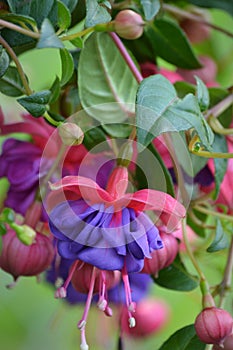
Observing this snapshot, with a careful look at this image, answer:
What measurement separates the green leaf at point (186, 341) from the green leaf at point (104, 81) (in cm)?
20

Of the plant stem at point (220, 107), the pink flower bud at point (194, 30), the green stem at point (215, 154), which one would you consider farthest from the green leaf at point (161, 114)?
the pink flower bud at point (194, 30)

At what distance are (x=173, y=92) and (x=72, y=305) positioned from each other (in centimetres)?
39

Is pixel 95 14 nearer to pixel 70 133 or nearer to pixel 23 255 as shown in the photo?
pixel 70 133

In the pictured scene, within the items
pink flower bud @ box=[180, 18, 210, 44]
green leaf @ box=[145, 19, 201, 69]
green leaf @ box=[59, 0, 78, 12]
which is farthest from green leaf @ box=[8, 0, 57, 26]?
pink flower bud @ box=[180, 18, 210, 44]

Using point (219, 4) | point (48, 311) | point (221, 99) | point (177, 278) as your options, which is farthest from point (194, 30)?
point (48, 311)

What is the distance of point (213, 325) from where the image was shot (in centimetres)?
57

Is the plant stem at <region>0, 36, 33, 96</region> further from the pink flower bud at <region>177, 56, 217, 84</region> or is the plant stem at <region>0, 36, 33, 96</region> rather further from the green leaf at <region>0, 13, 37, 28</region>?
the pink flower bud at <region>177, 56, 217, 84</region>

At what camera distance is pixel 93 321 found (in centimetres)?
110

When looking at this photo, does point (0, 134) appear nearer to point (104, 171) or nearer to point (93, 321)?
point (104, 171)

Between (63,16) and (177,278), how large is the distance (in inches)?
12.0

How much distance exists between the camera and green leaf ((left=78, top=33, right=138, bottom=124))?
0.65 meters

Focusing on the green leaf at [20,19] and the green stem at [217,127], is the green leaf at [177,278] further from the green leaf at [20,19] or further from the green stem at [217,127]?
the green leaf at [20,19]

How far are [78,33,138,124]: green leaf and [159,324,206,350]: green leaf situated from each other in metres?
0.20

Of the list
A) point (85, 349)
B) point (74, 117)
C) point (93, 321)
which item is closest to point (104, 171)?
point (74, 117)
